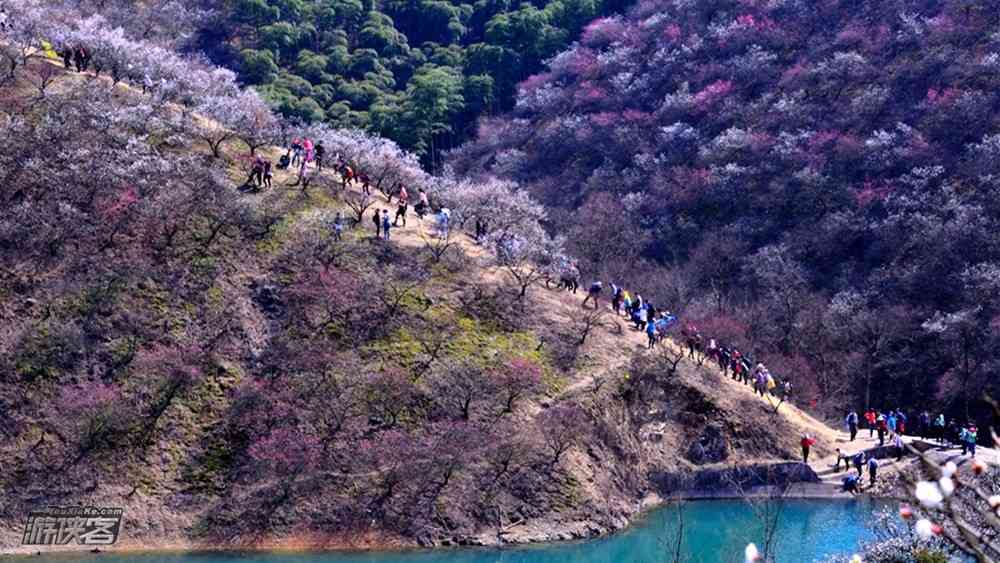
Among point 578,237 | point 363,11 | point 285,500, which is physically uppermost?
point 363,11

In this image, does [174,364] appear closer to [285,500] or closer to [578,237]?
[285,500]

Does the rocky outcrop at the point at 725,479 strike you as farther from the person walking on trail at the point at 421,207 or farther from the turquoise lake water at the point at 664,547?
the person walking on trail at the point at 421,207

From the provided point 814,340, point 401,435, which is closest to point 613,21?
point 814,340

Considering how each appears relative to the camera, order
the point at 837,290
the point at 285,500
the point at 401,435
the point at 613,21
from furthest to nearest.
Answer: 1. the point at 613,21
2. the point at 837,290
3. the point at 401,435
4. the point at 285,500

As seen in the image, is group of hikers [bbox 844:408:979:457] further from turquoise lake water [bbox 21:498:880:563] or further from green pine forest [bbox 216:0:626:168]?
green pine forest [bbox 216:0:626:168]

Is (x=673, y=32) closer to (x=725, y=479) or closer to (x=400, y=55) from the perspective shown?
(x=400, y=55)

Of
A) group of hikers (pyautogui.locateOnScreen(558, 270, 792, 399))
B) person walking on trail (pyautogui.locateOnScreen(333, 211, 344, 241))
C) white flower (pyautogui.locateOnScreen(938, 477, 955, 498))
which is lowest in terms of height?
group of hikers (pyautogui.locateOnScreen(558, 270, 792, 399))
